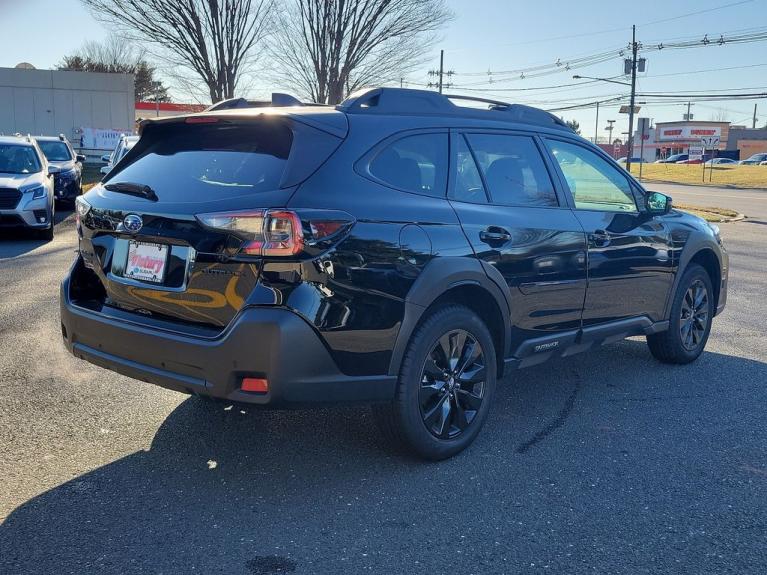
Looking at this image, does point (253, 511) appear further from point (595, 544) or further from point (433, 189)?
point (433, 189)

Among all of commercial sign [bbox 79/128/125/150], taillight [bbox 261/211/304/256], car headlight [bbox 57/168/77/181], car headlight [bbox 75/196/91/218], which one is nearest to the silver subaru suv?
car headlight [bbox 57/168/77/181]

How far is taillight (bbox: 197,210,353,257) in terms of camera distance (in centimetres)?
318

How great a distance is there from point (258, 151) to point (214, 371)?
1.06 meters

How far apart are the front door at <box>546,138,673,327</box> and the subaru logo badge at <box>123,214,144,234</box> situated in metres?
2.58

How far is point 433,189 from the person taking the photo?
3.91 metres

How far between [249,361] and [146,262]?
744 mm

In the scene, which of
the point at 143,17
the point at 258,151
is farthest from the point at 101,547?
the point at 143,17

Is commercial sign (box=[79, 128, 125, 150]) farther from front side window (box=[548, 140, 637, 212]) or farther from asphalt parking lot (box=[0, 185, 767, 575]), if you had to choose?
front side window (box=[548, 140, 637, 212])

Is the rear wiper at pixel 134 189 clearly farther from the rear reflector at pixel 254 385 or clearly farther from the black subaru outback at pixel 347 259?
the rear reflector at pixel 254 385

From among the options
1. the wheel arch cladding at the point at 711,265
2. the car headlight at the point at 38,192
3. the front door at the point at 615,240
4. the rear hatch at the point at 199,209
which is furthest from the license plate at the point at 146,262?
→ the car headlight at the point at 38,192

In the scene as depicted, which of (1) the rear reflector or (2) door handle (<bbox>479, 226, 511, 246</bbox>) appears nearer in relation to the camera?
(1) the rear reflector

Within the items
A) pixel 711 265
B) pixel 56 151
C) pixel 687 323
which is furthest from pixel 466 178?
pixel 56 151

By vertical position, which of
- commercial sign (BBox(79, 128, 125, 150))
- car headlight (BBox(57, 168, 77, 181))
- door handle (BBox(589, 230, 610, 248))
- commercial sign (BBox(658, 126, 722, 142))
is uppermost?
commercial sign (BBox(658, 126, 722, 142))

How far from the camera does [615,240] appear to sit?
16.1 ft
